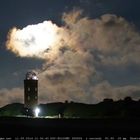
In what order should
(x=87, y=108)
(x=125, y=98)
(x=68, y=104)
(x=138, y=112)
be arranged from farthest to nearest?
1. (x=68, y=104)
2. (x=87, y=108)
3. (x=125, y=98)
4. (x=138, y=112)

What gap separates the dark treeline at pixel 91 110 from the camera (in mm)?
126688

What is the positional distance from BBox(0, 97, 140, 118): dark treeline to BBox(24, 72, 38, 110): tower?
2.69 m

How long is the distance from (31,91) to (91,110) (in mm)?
22666

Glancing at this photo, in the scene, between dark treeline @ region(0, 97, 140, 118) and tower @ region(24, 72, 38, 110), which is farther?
tower @ region(24, 72, 38, 110)

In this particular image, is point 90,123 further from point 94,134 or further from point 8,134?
point 8,134

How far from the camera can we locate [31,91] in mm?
162500

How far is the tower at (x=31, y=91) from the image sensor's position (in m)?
160

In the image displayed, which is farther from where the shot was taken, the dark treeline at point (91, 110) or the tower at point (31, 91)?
the tower at point (31, 91)

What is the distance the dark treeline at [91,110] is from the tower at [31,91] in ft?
8.82

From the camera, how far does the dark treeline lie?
416ft

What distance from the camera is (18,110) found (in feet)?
524

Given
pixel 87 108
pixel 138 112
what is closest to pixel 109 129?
pixel 138 112

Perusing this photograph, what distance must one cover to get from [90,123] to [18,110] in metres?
62.3

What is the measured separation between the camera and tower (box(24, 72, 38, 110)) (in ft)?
524
